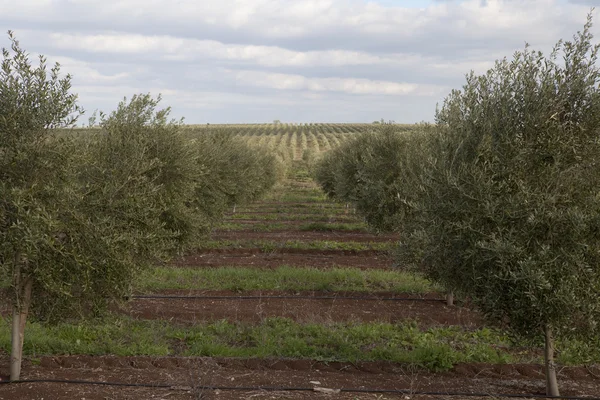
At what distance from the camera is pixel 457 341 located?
48.0 feet

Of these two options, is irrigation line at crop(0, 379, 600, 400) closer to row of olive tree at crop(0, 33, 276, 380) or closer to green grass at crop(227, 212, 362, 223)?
row of olive tree at crop(0, 33, 276, 380)

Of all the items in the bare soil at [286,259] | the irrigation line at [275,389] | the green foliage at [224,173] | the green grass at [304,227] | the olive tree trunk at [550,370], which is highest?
the green foliage at [224,173]

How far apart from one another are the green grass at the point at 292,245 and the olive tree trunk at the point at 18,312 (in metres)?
16.3

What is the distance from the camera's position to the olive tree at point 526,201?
994 cm

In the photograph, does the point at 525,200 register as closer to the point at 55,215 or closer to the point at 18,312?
the point at 55,215

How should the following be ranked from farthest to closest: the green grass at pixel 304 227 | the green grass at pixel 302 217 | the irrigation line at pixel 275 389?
1. the green grass at pixel 302 217
2. the green grass at pixel 304 227
3. the irrigation line at pixel 275 389

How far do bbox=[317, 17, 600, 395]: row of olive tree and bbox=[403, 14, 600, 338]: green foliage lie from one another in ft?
0.06

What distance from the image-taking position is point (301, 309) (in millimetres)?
17844

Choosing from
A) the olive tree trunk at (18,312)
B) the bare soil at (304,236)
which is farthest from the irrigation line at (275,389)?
the bare soil at (304,236)

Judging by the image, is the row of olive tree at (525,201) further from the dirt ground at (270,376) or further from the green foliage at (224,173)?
the green foliage at (224,173)

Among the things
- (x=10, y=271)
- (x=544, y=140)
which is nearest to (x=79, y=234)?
(x=10, y=271)

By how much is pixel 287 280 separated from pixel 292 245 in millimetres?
7656

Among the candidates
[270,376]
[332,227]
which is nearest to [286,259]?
[332,227]

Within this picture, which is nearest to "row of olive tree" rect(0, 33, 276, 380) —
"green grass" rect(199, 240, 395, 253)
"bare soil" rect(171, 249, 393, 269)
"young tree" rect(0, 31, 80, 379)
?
"young tree" rect(0, 31, 80, 379)
